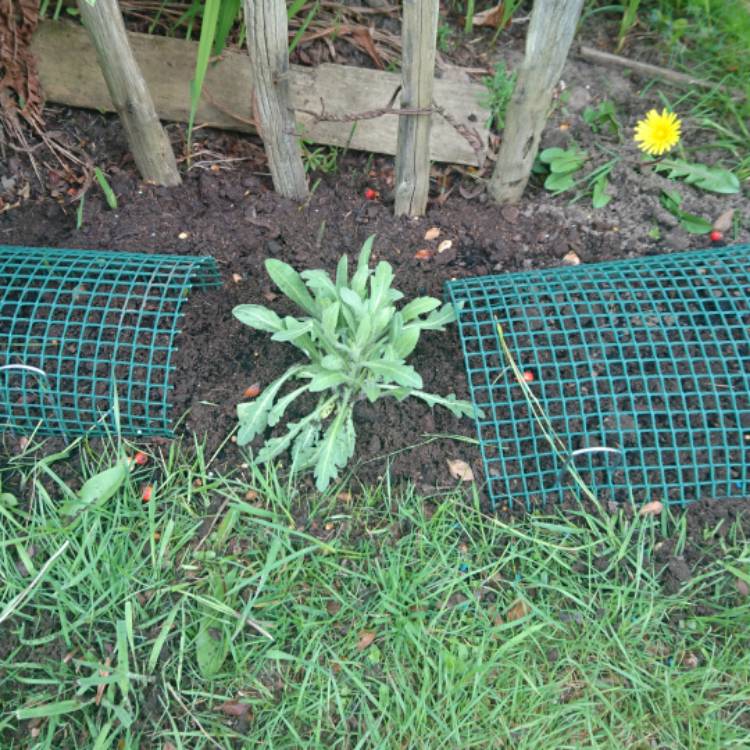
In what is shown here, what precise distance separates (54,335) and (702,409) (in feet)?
6.67

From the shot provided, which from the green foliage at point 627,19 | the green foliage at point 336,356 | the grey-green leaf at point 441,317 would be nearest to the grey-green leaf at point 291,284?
the green foliage at point 336,356

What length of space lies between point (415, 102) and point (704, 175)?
1.20 metres

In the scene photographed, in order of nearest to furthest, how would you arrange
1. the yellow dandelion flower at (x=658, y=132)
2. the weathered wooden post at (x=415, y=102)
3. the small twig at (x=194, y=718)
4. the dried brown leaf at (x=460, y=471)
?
1. the small twig at (x=194, y=718)
2. the weathered wooden post at (x=415, y=102)
3. the dried brown leaf at (x=460, y=471)
4. the yellow dandelion flower at (x=658, y=132)

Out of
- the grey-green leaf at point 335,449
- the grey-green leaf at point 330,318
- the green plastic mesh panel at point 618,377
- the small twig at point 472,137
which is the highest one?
the small twig at point 472,137

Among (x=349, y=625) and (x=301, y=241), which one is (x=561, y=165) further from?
(x=349, y=625)

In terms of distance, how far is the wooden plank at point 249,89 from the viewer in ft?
8.41

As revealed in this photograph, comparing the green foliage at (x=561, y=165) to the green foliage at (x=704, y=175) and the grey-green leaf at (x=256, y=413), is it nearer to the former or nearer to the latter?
the green foliage at (x=704, y=175)

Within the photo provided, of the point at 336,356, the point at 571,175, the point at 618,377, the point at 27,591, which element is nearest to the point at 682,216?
the point at 571,175

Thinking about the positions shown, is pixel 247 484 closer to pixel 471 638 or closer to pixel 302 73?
pixel 471 638

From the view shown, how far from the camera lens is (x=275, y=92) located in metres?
2.22

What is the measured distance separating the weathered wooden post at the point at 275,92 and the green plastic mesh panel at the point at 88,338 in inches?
18.8

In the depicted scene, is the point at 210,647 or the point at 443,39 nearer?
the point at 210,647

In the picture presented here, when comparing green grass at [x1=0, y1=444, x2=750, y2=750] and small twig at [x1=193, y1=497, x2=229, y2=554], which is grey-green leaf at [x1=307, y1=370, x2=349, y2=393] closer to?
green grass at [x1=0, y1=444, x2=750, y2=750]

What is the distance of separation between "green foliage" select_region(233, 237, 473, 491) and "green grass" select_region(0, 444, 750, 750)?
0.15 m
